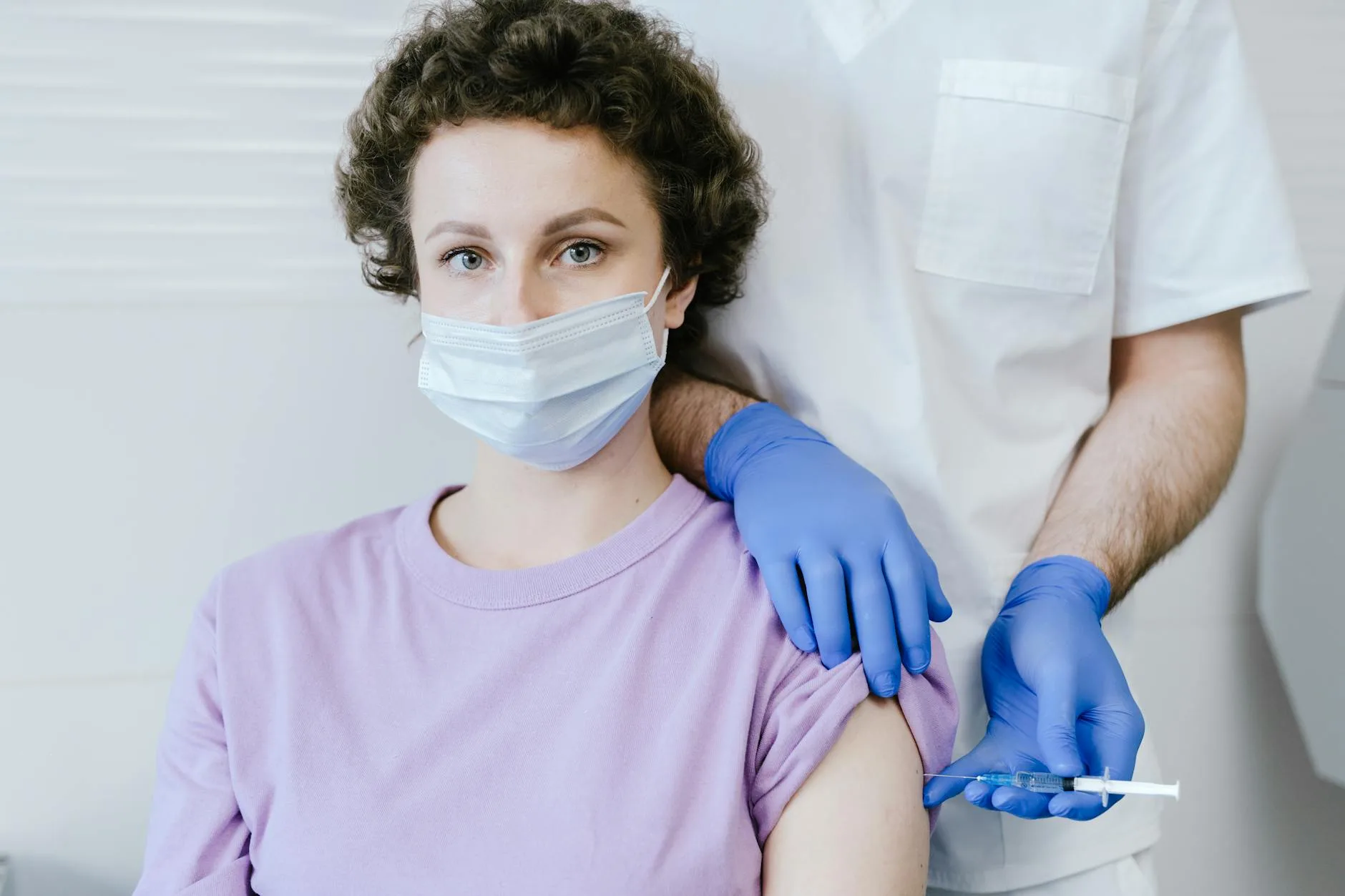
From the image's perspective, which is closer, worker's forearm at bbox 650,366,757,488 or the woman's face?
the woman's face

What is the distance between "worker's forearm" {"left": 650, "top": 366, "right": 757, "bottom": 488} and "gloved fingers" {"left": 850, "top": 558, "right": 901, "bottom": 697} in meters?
0.35

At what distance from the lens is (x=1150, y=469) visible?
1421mm

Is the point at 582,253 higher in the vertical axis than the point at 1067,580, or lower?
higher

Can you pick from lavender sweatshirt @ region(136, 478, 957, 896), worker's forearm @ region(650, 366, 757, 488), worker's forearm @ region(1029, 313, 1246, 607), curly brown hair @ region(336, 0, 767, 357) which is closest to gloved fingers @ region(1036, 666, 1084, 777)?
lavender sweatshirt @ region(136, 478, 957, 896)

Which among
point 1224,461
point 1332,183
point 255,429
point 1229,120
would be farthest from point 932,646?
point 1332,183

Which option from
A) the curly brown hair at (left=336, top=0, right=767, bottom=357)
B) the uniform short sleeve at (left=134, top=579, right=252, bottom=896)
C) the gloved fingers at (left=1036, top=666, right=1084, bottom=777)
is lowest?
the uniform short sleeve at (left=134, top=579, right=252, bottom=896)

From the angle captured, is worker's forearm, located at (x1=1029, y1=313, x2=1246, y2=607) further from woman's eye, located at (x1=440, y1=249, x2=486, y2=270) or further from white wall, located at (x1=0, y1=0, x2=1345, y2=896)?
woman's eye, located at (x1=440, y1=249, x2=486, y2=270)

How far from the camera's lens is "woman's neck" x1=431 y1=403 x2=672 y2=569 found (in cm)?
130

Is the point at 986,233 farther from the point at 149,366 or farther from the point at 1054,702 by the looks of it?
the point at 149,366

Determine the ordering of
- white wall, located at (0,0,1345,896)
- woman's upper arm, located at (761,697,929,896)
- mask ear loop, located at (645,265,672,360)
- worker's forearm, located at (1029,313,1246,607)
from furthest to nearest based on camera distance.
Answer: white wall, located at (0,0,1345,896) < worker's forearm, located at (1029,313,1246,607) < mask ear loop, located at (645,265,672,360) < woman's upper arm, located at (761,697,929,896)

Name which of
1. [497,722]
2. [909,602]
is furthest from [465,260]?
[909,602]

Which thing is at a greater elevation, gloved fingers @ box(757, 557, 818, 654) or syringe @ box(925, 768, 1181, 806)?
gloved fingers @ box(757, 557, 818, 654)

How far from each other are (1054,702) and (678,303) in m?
0.62

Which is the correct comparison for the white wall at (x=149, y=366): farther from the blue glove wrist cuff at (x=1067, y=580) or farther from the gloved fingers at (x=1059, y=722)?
the gloved fingers at (x=1059, y=722)
